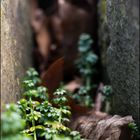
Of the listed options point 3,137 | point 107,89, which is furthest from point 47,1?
point 3,137

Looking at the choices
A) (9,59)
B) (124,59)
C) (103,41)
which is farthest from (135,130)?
(103,41)

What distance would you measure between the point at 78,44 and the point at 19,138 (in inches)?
59.8

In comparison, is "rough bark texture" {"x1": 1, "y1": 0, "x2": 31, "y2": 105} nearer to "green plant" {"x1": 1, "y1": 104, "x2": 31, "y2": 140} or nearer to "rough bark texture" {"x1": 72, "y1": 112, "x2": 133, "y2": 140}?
"green plant" {"x1": 1, "y1": 104, "x2": 31, "y2": 140}

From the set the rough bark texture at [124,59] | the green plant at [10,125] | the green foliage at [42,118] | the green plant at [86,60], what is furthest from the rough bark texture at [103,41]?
the green plant at [10,125]

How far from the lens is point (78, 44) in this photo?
2828mm

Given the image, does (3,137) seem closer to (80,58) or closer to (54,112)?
(54,112)

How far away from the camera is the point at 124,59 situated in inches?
78.2

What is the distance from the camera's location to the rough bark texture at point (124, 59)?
1927mm

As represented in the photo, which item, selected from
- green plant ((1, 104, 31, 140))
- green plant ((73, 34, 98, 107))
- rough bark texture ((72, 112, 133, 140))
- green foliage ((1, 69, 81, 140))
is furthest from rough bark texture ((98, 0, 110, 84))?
green plant ((1, 104, 31, 140))

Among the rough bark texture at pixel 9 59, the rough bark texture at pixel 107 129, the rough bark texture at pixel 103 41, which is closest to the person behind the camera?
the rough bark texture at pixel 9 59

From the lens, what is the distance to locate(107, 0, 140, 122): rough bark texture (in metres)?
1.93

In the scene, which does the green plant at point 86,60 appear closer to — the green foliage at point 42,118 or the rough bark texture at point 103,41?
the rough bark texture at point 103,41

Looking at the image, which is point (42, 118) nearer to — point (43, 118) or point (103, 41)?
point (43, 118)

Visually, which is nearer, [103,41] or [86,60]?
[103,41]
